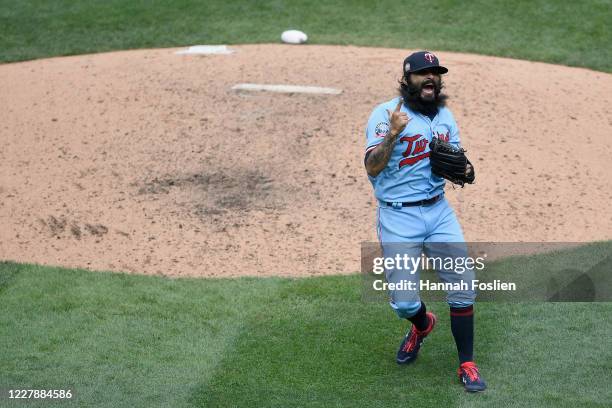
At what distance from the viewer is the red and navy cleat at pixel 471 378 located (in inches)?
246

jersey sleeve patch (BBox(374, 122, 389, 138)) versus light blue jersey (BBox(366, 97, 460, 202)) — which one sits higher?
jersey sleeve patch (BBox(374, 122, 389, 138))

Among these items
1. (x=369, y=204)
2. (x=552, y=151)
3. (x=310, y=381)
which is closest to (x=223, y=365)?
(x=310, y=381)

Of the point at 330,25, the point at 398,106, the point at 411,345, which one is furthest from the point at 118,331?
the point at 330,25

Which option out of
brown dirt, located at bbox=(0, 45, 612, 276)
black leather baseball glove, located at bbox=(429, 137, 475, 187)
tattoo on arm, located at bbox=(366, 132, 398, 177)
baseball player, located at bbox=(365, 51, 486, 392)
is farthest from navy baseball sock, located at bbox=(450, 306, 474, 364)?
brown dirt, located at bbox=(0, 45, 612, 276)

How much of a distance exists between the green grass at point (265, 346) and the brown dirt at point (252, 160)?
59cm

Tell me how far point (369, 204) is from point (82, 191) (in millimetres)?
2806

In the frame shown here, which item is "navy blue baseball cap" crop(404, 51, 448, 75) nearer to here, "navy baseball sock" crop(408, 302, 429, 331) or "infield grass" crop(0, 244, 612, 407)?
"navy baseball sock" crop(408, 302, 429, 331)

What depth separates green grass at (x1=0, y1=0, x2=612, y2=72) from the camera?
1336 centimetres

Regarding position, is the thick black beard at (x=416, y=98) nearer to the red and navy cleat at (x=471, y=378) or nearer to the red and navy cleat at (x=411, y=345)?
the red and navy cleat at (x=411, y=345)

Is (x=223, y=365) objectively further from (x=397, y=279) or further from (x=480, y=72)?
(x=480, y=72)

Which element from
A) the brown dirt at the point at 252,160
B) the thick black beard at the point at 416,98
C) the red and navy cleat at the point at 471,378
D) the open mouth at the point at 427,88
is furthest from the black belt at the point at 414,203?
the brown dirt at the point at 252,160

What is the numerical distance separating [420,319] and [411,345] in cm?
21

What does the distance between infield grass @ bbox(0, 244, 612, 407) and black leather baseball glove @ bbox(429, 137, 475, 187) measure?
1.34m

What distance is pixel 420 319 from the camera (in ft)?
21.9
